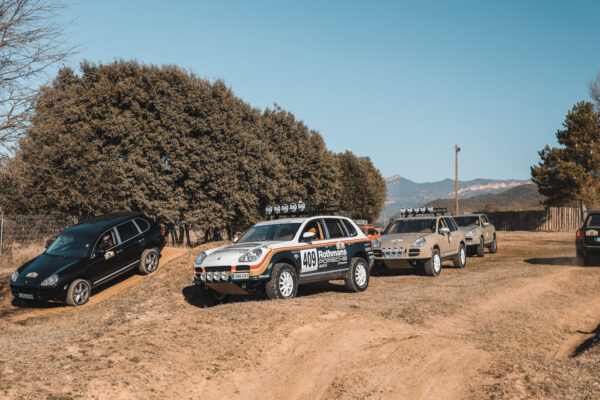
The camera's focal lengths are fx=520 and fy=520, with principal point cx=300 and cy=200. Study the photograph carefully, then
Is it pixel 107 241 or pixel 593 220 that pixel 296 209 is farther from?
pixel 593 220

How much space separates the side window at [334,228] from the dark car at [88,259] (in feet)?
20.5

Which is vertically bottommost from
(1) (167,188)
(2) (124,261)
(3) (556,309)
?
(3) (556,309)

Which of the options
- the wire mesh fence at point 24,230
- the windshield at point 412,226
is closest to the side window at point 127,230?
the wire mesh fence at point 24,230

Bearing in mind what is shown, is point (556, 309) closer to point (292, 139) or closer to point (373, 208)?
point (292, 139)

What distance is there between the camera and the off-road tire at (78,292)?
12.9m

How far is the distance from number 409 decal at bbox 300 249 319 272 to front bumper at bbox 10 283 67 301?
6.18 metres

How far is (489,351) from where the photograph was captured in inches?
286

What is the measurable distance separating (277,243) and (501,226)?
48064mm

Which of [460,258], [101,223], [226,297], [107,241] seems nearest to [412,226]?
[460,258]

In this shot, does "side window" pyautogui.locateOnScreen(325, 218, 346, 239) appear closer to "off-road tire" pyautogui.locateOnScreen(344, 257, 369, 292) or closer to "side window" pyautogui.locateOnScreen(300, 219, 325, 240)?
"side window" pyautogui.locateOnScreen(300, 219, 325, 240)

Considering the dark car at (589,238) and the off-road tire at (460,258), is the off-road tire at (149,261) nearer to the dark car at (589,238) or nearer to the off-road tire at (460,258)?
the off-road tire at (460,258)

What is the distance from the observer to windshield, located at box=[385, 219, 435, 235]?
56.7ft

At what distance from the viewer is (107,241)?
1438 centimetres

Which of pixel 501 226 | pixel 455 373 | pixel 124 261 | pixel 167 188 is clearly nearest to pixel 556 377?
pixel 455 373
